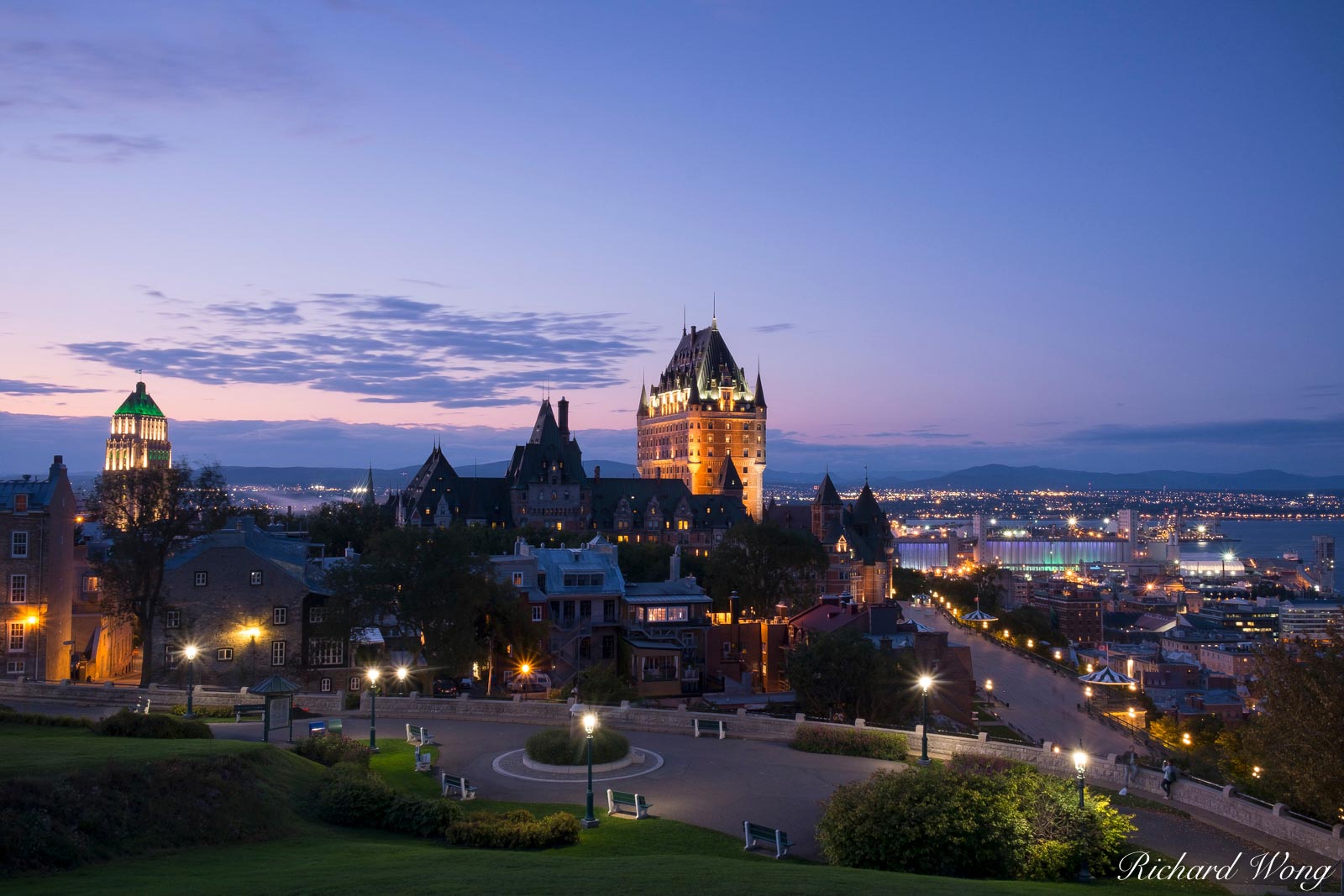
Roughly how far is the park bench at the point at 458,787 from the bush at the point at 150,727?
20.4 feet

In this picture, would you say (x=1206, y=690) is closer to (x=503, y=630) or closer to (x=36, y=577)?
(x=503, y=630)

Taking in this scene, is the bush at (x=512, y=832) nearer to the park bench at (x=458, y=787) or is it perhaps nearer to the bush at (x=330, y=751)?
the park bench at (x=458, y=787)

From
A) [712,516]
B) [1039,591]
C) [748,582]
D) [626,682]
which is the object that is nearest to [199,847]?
[626,682]

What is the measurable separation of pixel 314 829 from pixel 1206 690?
3564 inches

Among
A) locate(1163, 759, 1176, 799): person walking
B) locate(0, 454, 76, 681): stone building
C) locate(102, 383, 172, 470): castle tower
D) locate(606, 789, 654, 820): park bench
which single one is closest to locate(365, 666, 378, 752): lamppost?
locate(606, 789, 654, 820): park bench

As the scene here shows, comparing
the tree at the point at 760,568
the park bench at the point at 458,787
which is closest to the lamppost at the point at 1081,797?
the park bench at the point at 458,787

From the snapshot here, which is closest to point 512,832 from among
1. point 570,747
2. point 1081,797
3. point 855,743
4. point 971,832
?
point 570,747

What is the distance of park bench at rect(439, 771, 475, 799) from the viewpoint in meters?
23.2

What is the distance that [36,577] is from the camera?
131 ft

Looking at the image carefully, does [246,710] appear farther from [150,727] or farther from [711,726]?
[711,726]

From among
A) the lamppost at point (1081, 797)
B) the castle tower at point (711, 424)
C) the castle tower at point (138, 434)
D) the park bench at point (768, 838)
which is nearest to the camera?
the lamppost at point (1081, 797)

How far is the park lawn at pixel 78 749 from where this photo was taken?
714 inches

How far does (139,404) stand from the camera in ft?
624

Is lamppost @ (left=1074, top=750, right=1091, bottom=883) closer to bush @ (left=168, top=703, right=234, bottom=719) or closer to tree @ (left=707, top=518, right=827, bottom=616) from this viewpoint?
bush @ (left=168, top=703, right=234, bottom=719)
